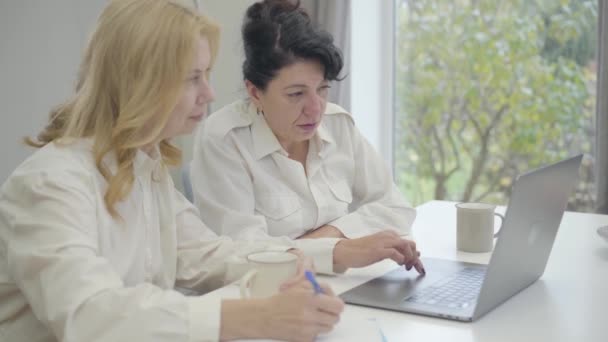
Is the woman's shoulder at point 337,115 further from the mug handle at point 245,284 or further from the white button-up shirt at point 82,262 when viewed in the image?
the mug handle at point 245,284

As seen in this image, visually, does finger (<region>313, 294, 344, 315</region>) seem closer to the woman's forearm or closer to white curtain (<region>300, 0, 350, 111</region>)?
the woman's forearm

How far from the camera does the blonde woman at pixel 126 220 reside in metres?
1.07

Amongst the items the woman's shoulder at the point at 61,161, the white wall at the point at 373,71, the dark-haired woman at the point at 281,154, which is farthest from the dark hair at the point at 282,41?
the white wall at the point at 373,71

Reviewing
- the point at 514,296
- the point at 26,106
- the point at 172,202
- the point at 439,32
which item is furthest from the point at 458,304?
the point at 439,32

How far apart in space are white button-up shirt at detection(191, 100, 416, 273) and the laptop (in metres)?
0.43

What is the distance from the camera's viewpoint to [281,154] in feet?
6.45

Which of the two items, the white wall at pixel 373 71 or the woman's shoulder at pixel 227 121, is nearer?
the woman's shoulder at pixel 227 121

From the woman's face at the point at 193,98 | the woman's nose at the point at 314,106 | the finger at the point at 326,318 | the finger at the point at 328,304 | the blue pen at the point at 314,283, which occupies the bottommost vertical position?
the finger at the point at 326,318

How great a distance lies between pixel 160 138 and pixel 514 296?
29.1 inches

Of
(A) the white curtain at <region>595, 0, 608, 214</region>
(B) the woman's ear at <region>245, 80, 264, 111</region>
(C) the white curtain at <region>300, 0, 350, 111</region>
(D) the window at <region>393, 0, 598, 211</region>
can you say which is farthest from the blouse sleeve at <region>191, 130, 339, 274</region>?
(D) the window at <region>393, 0, 598, 211</region>

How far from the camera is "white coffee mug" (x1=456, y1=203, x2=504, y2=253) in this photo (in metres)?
1.75

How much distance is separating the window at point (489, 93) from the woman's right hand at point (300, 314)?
2496 mm

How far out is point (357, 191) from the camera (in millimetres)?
2158

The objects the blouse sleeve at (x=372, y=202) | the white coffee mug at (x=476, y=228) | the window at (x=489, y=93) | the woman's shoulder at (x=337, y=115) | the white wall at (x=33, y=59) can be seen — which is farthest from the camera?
the window at (x=489, y=93)
